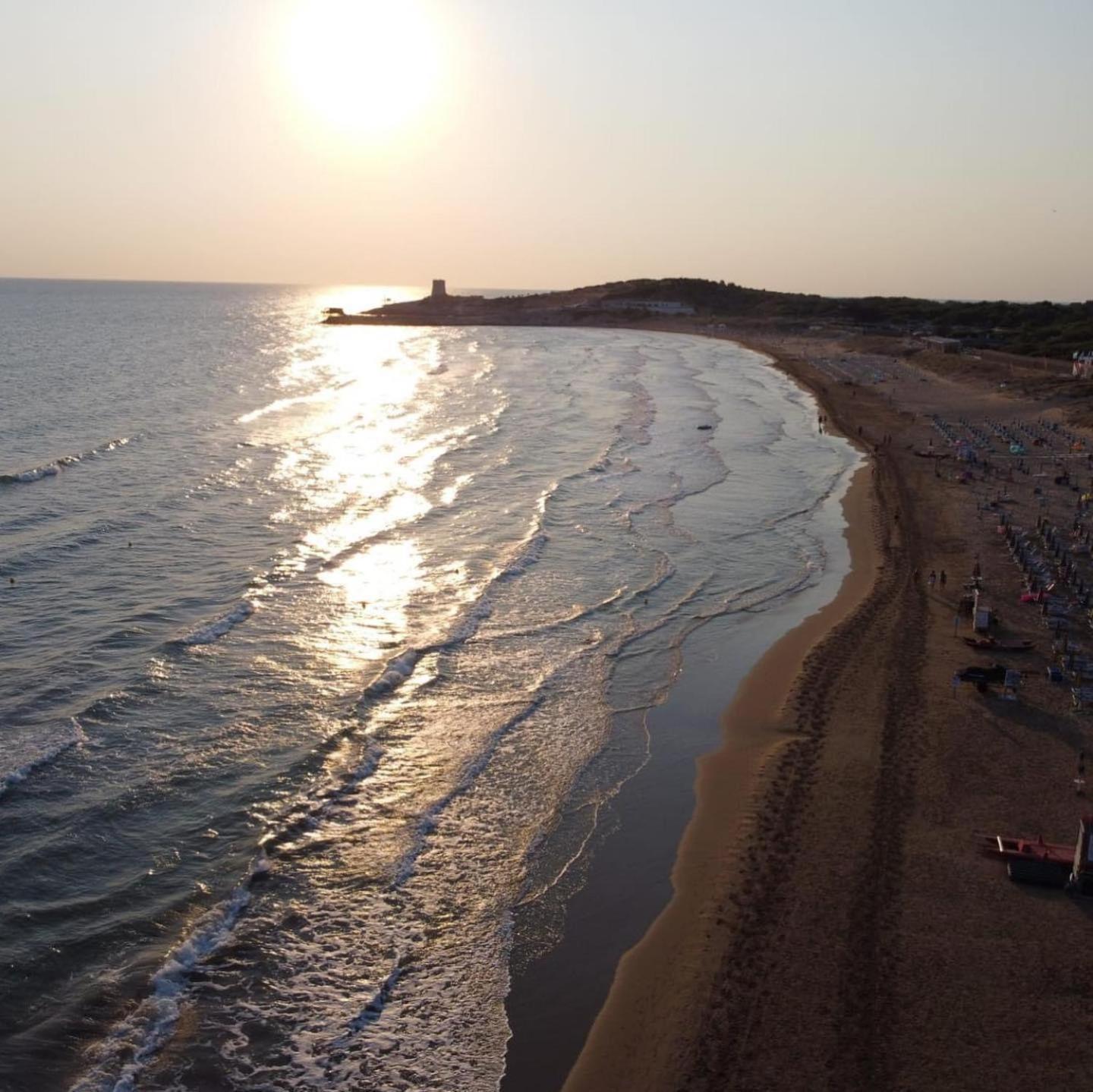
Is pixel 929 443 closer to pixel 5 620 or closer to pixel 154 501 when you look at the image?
pixel 154 501

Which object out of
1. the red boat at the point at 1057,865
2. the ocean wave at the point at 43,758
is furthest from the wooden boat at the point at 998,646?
the ocean wave at the point at 43,758

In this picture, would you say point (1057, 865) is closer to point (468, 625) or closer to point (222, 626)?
point (468, 625)

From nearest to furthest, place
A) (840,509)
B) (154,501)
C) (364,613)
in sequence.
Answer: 1. (364,613)
2. (154,501)
3. (840,509)

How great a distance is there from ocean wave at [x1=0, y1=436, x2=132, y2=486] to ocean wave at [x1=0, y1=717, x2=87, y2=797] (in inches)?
834

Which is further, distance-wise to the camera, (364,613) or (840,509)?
(840,509)

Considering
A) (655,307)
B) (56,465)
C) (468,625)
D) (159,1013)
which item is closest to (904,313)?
(655,307)

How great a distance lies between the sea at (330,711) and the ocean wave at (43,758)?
8 cm

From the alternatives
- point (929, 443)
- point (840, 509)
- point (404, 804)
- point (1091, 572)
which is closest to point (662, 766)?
point (404, 804)

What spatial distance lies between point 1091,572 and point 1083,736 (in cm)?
1181

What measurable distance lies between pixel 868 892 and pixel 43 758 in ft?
43.4

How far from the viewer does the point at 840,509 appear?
3809cm

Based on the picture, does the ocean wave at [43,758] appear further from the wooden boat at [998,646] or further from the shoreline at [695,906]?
the wooden boat at [998,646]

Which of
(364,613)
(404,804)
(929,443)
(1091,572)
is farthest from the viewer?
(929,443)

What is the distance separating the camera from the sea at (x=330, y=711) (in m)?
12.4
